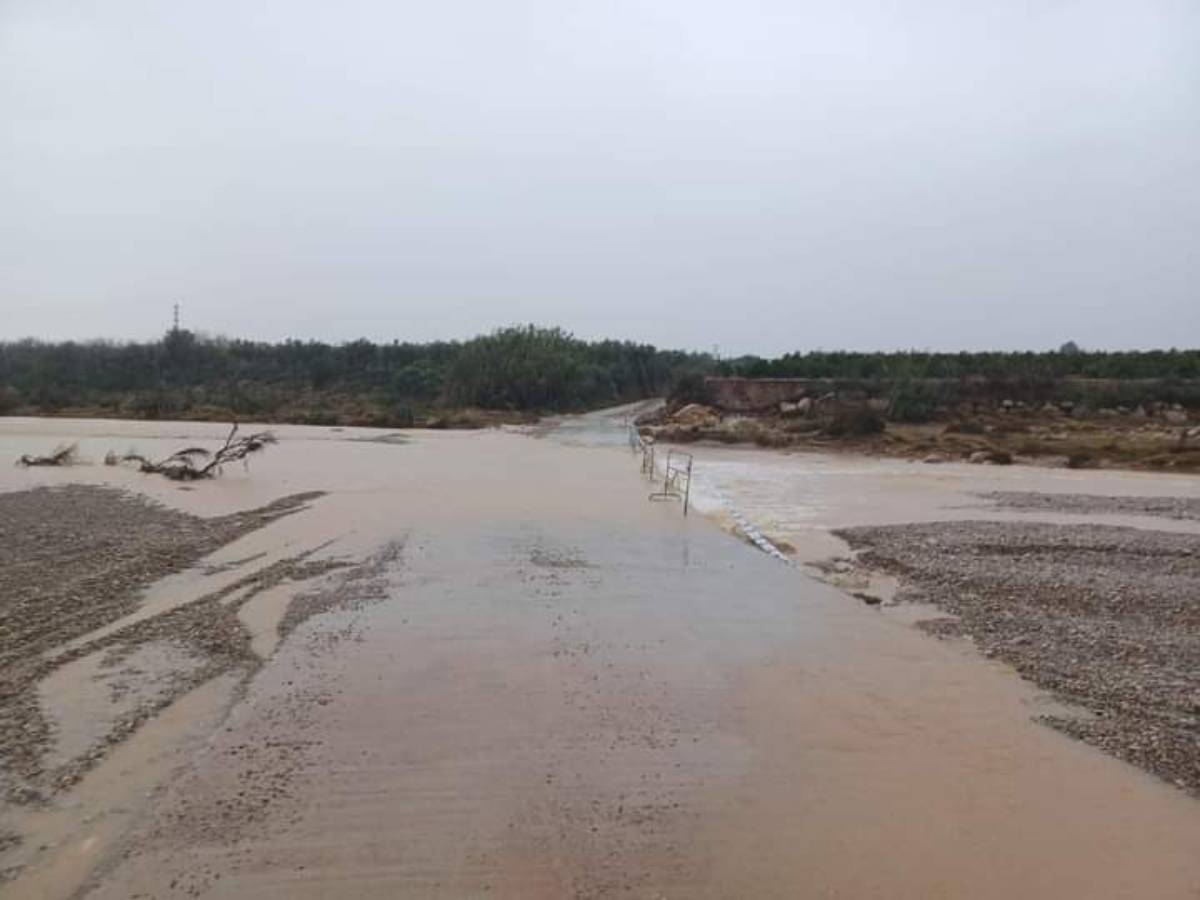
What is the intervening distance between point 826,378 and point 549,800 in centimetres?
4310

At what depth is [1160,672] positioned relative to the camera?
20.9 ft

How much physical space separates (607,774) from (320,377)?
60122 mm

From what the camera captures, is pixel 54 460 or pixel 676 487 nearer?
pixel 676 487

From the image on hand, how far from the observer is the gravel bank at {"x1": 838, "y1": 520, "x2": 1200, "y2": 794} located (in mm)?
5445

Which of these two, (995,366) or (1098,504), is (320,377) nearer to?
(995,366)

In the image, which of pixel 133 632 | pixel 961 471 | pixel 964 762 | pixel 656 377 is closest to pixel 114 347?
pixel 656 377

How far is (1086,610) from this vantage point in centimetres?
833

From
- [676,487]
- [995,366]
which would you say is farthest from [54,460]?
[995,366]

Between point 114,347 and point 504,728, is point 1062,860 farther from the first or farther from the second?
point 114,347

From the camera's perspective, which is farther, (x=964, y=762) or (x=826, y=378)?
(x=826, y=378)

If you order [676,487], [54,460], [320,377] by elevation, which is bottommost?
[676,487]

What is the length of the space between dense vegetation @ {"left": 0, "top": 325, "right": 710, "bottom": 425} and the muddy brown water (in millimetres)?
35700

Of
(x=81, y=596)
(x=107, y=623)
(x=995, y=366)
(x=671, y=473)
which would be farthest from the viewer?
(x=995, y=366)

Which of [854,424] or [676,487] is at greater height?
[854,424]
